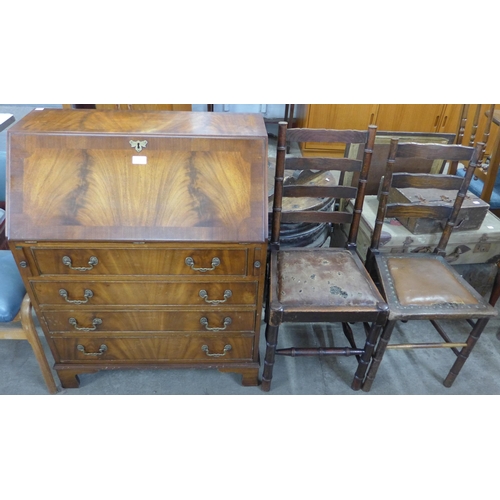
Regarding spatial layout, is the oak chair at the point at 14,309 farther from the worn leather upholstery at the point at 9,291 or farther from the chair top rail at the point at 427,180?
the chair top rail at the point at 427,180

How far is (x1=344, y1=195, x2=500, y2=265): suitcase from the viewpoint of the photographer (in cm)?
244

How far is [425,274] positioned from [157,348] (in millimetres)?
1503

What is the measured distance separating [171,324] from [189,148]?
0.88 metres

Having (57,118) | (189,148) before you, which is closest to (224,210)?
(189,148)

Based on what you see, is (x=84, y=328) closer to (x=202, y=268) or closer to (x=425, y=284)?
(x=202, y=268)

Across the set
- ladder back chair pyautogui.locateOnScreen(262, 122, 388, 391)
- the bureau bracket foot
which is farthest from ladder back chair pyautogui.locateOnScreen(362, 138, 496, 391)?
the bureau bracket foot

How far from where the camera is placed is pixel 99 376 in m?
2.31

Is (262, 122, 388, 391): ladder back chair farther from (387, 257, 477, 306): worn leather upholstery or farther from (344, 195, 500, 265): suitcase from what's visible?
(344, 195, 500, 265): suitcase

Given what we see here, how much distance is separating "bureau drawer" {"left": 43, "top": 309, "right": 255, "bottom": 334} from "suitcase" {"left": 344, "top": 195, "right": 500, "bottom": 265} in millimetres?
1019

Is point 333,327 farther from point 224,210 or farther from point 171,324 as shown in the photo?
point 224,210

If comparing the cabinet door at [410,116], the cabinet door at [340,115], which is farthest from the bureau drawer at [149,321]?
the cabinet door at [410,116]

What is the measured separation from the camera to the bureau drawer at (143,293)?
71.8 inches

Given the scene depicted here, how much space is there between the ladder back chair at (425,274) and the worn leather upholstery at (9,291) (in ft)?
6.03

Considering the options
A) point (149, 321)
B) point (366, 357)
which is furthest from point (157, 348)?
point (366, 357)
